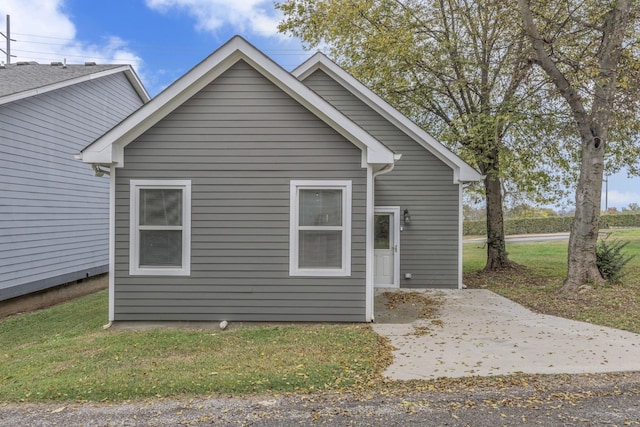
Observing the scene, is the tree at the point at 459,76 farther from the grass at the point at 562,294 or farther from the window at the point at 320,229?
the window at the point at 320,229

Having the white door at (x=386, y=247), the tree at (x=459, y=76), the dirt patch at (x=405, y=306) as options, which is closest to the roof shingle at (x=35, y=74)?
the tree at (x=459, y=76)

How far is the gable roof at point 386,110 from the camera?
983 centimetres

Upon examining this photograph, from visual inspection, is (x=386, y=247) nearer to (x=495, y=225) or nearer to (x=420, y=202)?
(x=420, y=202)

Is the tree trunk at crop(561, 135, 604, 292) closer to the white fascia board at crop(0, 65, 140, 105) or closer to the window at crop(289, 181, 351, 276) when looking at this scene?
the window at crop(289, 181, 351, 276)

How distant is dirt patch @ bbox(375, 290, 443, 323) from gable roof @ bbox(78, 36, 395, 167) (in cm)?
284

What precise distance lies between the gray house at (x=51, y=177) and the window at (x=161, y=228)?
450cm

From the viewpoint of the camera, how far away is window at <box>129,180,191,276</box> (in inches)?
263

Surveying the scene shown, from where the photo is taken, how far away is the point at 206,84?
6758 mm

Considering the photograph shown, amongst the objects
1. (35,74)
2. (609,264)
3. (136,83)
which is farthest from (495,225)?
(35,74)

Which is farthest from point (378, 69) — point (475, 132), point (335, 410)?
point (335, 410)

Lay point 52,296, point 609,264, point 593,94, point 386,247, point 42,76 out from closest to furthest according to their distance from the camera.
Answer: point 593,94, point 609,264, point 386,247, point 52,296, point 42,76

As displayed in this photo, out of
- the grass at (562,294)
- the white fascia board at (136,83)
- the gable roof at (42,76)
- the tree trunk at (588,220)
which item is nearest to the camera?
the grass at (562,294)

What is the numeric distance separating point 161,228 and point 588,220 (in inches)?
353

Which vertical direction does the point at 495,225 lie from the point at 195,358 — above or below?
above
